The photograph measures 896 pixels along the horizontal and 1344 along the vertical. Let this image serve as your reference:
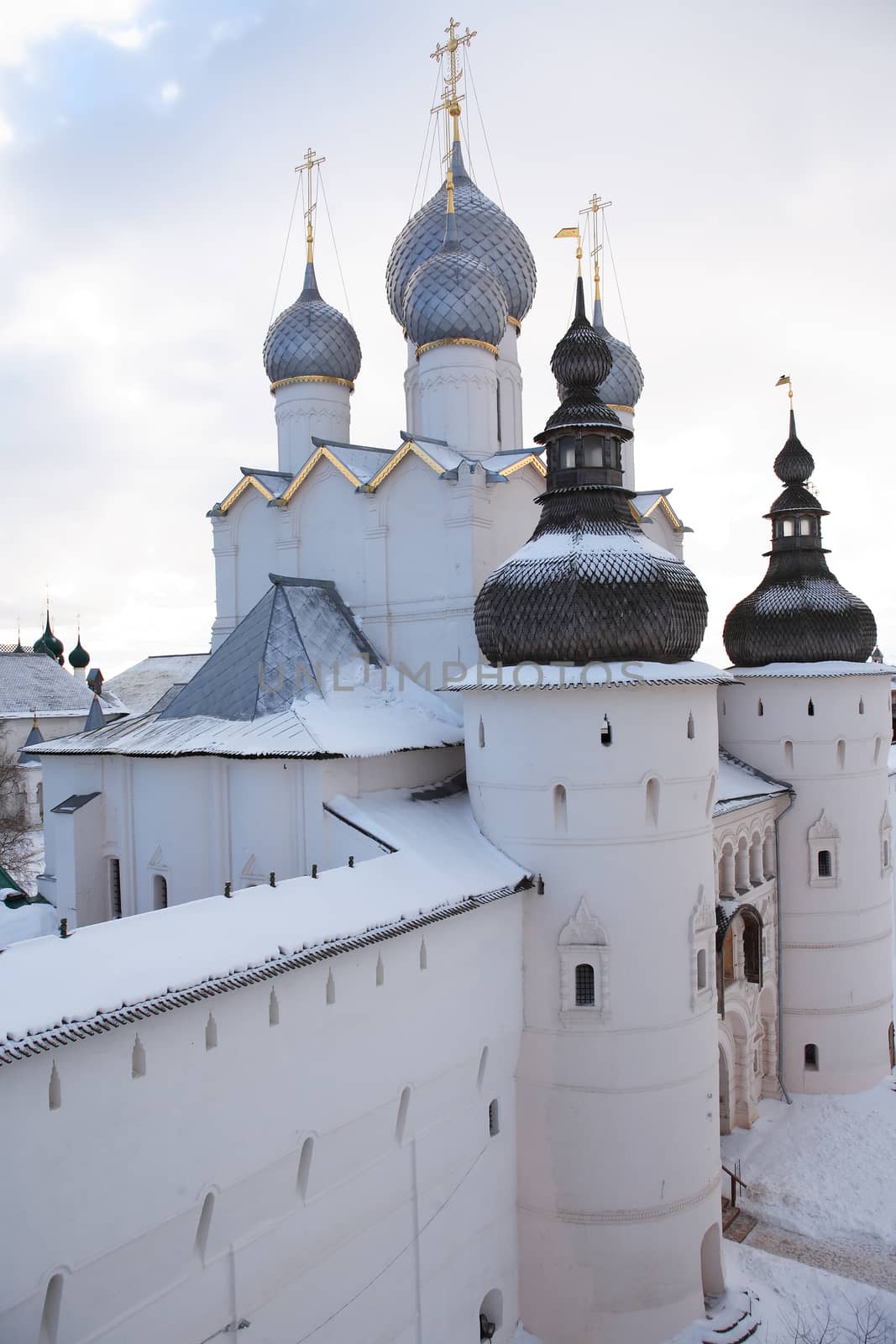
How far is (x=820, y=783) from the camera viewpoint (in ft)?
55.4

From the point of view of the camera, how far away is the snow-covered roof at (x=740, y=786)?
1485 cm

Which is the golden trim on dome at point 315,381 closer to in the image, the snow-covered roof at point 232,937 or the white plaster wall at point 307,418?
the white plaster wall at point 307,418

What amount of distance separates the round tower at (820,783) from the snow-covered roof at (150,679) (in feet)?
60.6

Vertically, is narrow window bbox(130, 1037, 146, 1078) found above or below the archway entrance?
above

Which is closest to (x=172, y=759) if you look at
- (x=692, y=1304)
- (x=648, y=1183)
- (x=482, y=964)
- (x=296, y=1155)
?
(x=482, y=964)

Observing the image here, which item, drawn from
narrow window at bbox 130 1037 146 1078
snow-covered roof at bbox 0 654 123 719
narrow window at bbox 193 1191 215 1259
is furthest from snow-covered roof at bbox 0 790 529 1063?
snow-covered roof at bbox 0 654 123 719

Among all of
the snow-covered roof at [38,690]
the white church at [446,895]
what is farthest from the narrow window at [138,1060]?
the snow-covered roof at [38,690]

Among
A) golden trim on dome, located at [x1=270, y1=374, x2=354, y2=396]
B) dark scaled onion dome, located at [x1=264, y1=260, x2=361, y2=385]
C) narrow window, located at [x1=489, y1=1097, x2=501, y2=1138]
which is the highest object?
dark scaled onion dome, located at [x1=264, y1=260, x2=361, y2=385]

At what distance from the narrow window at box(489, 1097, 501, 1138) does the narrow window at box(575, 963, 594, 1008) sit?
51.9 inches

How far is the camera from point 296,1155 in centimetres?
817

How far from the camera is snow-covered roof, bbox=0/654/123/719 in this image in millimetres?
35844

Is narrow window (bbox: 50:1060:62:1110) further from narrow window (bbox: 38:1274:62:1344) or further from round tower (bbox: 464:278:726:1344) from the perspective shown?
round tower (bbox: 464:278:726:1344)

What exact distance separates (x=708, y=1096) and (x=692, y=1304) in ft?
7.07

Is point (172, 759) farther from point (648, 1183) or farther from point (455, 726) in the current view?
point (648, 1183)
